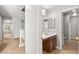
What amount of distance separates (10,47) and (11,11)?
0.68 metres

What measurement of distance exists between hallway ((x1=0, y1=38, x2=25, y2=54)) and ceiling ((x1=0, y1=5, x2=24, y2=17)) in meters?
0.46

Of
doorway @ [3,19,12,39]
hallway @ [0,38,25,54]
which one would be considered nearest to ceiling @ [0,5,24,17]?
doorway @ [3,19,12,39]

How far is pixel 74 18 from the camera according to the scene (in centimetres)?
200

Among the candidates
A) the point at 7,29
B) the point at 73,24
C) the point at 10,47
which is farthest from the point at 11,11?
the point at 73,24

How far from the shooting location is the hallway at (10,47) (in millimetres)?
1593

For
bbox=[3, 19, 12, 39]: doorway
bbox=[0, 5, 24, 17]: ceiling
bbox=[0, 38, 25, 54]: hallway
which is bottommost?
bbox=[0, 38, 25, 54]: hallway

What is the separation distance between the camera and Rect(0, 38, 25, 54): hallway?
159 centimetres

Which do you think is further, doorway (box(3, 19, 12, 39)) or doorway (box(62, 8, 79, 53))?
doorway (box(62, 8, 79, 53))

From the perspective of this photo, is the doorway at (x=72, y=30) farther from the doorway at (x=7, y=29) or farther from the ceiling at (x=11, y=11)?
the doorway at (x=7, y=29)

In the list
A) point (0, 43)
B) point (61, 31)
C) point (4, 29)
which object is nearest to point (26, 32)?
point (4, 29)

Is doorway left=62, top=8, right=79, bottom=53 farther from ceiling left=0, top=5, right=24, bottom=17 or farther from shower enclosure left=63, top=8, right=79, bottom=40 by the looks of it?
ceiling left=0, top=5, right=24, bottom=17

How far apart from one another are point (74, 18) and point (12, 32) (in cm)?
139

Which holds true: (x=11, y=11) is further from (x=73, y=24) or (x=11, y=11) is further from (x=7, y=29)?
(x=73, y=24)

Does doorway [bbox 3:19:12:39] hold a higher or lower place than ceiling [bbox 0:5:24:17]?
lower
